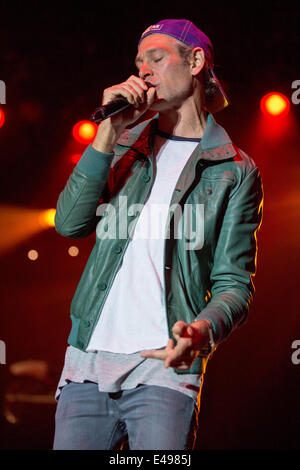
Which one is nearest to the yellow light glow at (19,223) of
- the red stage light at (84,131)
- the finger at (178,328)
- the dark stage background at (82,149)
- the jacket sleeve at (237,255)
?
the dark stage background at (82,149)

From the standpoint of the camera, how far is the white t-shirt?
4.91 feet

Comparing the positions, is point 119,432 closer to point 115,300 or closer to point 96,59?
point 115,300

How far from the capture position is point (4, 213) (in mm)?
3723

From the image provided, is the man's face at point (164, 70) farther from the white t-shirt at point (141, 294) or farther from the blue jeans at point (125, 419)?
the blue jeans at point (125, 419)

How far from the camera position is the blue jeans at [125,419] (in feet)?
4.57

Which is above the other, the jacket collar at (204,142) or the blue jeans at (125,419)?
the jacket collar at (204,142)

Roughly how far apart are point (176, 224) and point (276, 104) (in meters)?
2.34

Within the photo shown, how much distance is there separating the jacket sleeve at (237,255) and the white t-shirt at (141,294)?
0.56 feet

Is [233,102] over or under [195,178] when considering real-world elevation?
over

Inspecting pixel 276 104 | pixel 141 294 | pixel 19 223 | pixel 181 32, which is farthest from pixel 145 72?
pixel 19 223
